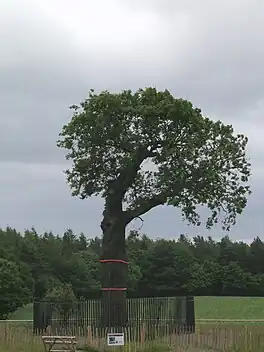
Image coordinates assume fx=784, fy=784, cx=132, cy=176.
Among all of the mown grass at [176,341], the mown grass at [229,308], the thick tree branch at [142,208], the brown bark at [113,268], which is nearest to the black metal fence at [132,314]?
the brown bark at [113,268]

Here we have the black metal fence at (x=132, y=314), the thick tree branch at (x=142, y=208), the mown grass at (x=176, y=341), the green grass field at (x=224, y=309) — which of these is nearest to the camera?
the mown grass at (x=176, y=341)

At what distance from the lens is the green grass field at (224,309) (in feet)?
228

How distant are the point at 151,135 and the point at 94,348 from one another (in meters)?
8.32

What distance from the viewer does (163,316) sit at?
2973cm

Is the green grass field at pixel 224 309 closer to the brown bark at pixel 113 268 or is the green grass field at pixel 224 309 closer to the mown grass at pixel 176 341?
the brown bark at pixel 113 268

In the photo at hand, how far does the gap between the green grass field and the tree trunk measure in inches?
1414

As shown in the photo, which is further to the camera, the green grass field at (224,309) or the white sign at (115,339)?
the green grass field at (224,309)

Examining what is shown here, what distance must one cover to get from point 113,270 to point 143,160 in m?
4.48

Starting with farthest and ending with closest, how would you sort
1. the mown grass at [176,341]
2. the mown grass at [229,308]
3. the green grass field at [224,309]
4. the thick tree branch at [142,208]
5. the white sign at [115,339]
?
1. the mown grass at [229,308]
2. the green grass field at [224,309]
3. the thick tree branch at [142,208]
4. the mown grass at [176,341]
5. the white sign at [115,339]

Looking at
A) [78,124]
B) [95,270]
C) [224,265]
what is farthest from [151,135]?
[224,265]

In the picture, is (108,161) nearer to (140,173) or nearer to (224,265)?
(140,173)

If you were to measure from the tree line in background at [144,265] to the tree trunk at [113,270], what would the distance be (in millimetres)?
32358

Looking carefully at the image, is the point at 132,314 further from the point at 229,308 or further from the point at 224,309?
the point at 229,308

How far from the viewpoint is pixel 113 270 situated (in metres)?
30.8
